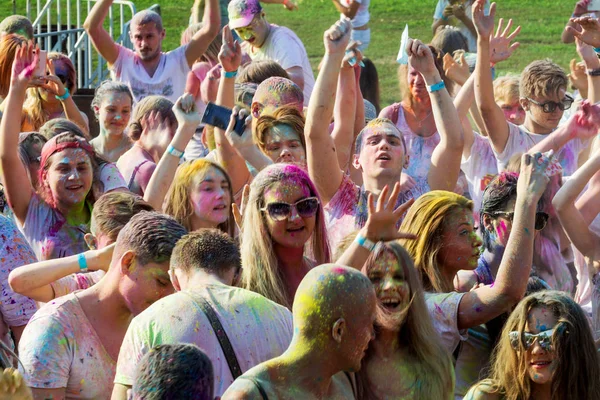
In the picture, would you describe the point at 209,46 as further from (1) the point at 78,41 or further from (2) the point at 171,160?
(2) the point at 171,160

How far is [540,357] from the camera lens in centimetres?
418

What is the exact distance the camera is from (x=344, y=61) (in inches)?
237

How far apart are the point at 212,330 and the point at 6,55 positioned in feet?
13.0

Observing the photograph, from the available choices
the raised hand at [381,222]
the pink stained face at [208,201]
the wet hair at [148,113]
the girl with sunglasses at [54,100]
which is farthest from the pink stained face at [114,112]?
the raised hand at [381,222]

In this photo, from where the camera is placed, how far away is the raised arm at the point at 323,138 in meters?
5.27

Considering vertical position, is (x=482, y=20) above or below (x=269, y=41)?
above

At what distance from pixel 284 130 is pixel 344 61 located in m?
0.63

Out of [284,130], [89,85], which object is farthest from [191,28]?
[284,130]

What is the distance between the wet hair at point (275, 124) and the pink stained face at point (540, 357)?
1838 millimetres

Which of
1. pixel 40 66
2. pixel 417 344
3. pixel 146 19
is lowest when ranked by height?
pixel 417 344

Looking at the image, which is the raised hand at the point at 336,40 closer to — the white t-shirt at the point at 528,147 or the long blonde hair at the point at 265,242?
the long blonde hair at the point at 265,242

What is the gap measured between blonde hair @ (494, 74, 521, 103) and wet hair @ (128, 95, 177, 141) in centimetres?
232

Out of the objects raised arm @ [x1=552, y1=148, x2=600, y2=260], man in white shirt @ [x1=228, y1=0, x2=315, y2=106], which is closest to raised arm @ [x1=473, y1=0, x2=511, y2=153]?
raised arm @ [x1=552, y1=148, x2=600, y2=260]

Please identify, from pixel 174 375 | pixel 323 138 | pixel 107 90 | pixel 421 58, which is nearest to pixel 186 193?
pixel 323 138
